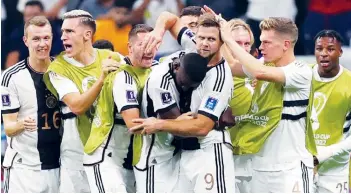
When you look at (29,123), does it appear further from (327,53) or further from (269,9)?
(269,9)

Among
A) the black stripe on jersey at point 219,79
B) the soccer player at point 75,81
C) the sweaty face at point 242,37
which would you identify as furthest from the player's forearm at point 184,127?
the sweaty face at point 242,37

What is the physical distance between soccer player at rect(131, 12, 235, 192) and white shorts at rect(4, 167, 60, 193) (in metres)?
1.46

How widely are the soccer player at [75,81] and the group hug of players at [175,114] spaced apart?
Result: 0.01 m

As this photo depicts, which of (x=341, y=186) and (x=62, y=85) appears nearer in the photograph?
(x=62, y=85)

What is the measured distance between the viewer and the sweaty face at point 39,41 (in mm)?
10047

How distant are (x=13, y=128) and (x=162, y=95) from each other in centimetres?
157

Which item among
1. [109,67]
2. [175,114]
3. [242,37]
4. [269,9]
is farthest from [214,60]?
[269,9]

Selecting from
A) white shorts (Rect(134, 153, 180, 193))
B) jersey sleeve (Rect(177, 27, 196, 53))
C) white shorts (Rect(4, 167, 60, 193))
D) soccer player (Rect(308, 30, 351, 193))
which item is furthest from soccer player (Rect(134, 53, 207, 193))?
soccer player (Rect(308, 30, 351, 193))

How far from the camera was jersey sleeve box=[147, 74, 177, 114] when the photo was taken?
29.9 ft

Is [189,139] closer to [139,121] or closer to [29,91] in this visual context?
[139,121]

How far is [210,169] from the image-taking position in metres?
9.16

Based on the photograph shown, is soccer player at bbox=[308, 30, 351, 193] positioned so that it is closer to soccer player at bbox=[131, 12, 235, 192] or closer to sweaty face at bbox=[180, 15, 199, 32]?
sweaty face at bbox=[180, 15, 199, 32]

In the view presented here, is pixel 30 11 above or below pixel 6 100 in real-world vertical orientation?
above

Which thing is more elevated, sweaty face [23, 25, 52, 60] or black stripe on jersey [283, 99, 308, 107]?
sweaty face [23, 25, 52, 60]
